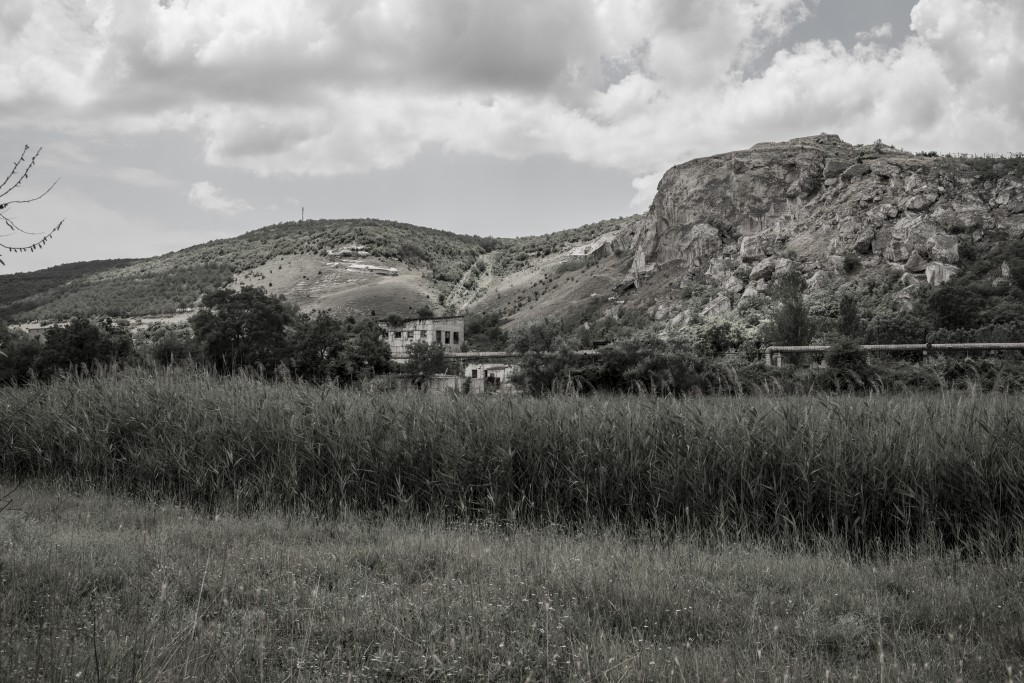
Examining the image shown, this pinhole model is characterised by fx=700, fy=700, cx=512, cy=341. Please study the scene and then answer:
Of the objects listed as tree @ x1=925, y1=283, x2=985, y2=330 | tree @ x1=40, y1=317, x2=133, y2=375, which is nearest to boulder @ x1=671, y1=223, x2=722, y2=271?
tree @ x1=925, y1=283, x2=985, y2=330

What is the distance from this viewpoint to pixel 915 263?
52.7 m

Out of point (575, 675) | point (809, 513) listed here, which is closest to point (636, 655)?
point (575, 675)

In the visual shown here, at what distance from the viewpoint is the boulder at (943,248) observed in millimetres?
51312

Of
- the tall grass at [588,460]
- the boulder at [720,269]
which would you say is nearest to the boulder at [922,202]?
the boulder at [720,269]

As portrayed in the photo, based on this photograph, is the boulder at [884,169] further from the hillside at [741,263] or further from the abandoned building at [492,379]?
the abandoned building at [492,379]

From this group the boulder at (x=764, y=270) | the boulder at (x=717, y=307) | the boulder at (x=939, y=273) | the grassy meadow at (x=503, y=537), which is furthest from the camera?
the boulder at (x=764, y=270)

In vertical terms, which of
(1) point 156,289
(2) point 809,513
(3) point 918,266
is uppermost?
(1) point 156,289

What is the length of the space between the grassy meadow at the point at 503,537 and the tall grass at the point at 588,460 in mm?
34

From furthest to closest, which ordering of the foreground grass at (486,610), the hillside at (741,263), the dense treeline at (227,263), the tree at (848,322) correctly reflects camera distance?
the dense treeline at (227,263)
the hillside at (741,263)
the tree at (848,322)
the foreground grass at (486,610)

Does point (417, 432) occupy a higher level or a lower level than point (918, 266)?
lower

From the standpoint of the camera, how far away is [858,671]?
3.30 m

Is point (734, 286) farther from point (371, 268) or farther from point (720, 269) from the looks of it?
point (371, 268)

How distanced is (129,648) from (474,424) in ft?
17.4

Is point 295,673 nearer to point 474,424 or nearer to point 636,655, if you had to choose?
point 636,655
